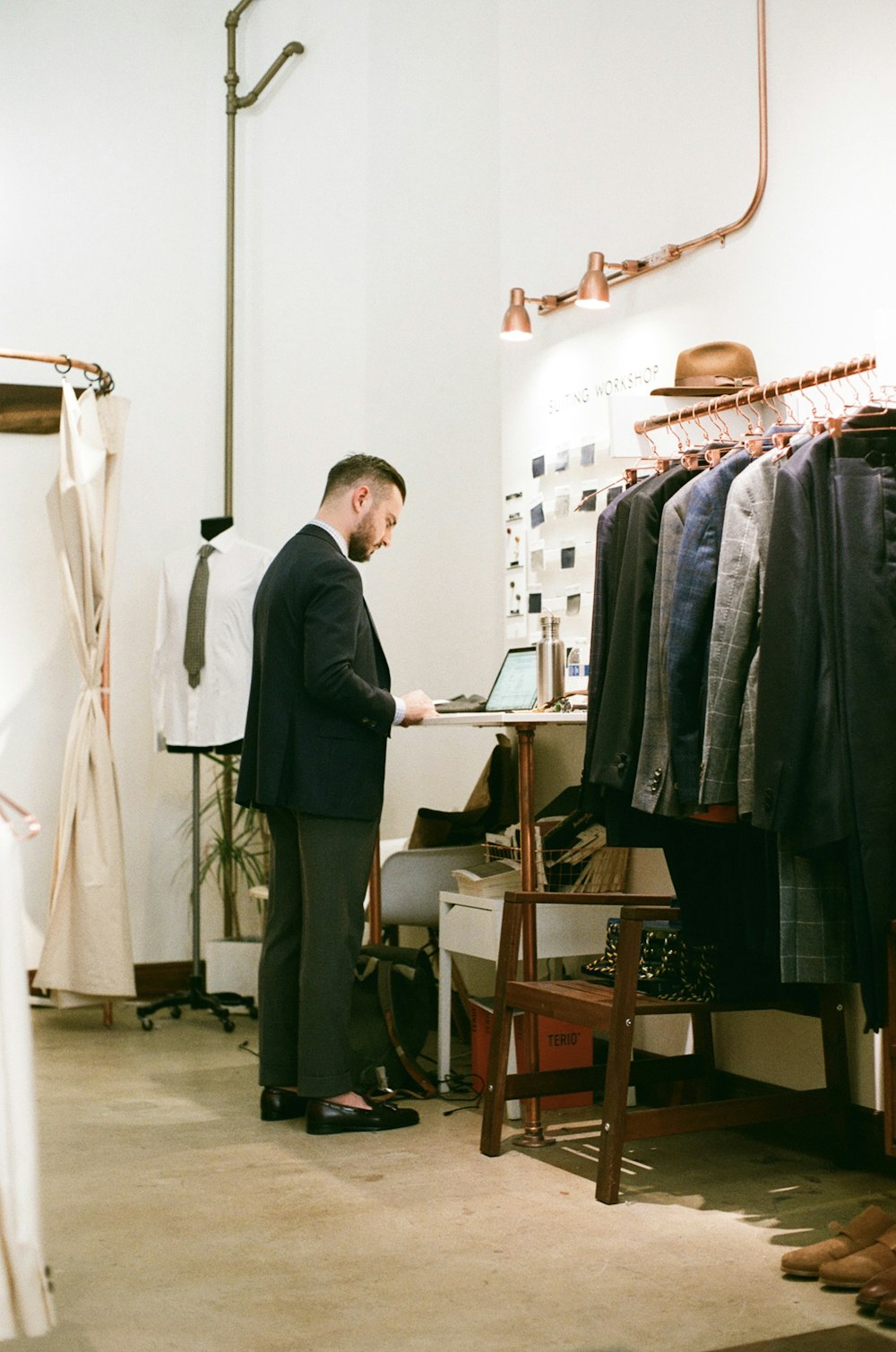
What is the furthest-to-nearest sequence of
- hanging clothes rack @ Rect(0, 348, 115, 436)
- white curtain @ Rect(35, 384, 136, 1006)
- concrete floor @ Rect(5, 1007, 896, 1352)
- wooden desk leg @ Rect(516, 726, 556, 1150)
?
hanging clothes rack @ Rect(0, 348, 115, 436) < white curtain @ Rect(35, 384, 136, 1006) < wooden desk leg @ Rect(516, 726, 556, 1150) < concrete floor @ Rect(5, 1007, 896, 1352)

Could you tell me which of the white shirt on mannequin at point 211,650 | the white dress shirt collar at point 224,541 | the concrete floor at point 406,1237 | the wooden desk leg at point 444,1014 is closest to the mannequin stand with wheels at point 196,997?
the white shirt on mannequin at point 211,650

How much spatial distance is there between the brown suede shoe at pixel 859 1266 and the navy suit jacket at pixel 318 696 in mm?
1556

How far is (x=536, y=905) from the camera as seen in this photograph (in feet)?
11.8

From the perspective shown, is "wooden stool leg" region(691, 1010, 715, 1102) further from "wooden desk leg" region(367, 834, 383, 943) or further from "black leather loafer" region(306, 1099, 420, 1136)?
"wooden desk leg" region(367, 834, 383, 943)

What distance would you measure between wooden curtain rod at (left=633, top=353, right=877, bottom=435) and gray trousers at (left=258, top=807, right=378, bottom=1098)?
4.11ft

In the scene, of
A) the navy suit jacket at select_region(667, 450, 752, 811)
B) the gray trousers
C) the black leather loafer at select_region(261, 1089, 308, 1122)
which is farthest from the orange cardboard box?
the navy suit jacket at select_region(667, 450, 752, 811)

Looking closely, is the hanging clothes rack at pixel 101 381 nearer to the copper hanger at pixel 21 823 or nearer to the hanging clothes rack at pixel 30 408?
the hanging clothes rack at pixel 30 408

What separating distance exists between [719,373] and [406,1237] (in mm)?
2117

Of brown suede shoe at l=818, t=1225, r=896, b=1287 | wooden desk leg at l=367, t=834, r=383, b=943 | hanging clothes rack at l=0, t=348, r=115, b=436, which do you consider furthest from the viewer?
hanging clothes rack at l=0, t=348, r=115, b=436

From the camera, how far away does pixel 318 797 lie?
345 centimetres

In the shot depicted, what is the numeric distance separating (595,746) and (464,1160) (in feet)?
3.26

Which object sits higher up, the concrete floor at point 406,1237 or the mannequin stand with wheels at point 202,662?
the mannequin stand with wheels at point 202,662

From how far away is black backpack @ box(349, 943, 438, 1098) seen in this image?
12.6 feet

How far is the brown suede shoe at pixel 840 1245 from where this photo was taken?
2434 millimetres
